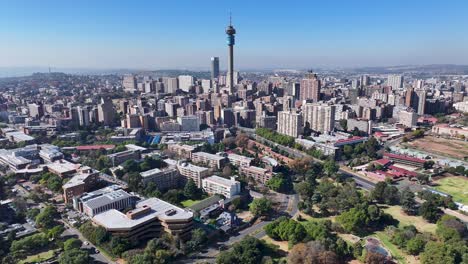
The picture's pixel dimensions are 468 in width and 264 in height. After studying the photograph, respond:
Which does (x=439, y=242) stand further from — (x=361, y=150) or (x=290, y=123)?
(x=290, y=123)

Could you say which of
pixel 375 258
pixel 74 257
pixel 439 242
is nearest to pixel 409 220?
pixel 439 242

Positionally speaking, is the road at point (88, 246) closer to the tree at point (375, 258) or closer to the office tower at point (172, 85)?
the tree at point (375, 258)

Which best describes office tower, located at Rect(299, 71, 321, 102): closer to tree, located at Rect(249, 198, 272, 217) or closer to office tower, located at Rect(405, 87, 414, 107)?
office tower, located at Rect(405, 87, 414, 107)

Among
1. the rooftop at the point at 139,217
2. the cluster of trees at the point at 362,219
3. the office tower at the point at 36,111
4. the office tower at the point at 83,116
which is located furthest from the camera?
the office tower at the point at 36,111

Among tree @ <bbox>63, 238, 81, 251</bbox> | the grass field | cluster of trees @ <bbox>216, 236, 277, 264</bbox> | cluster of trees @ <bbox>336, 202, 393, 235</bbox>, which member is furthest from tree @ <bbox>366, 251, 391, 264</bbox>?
tree @ <bbox>63, 238, 81, 251</bbox>

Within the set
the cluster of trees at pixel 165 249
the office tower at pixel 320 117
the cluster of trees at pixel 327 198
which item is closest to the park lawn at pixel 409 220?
the cluster of trees at pixel 327 198
